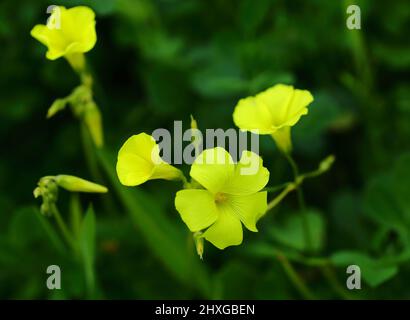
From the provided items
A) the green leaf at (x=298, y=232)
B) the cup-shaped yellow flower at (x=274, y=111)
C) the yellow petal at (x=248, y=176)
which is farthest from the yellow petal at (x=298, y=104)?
the green leaf at (x=298, y=232)

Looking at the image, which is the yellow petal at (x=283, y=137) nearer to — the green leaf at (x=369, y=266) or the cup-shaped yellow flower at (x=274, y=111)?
the cup-shaped yellow flower at (x=274, y=111)

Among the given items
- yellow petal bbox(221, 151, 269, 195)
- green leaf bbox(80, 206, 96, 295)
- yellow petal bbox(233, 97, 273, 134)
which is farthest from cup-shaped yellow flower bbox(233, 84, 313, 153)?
green leaf bbox(80, 206, 96, 295)

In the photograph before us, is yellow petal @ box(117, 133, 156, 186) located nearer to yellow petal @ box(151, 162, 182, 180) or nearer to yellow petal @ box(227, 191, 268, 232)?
yellow petal @ box(151, 162, 182, 180)

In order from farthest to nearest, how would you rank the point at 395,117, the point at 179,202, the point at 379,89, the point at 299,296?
the point at 379,89
the point at 395,117
the point at 299,296
the point at 179,202

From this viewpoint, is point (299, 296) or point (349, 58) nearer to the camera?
point (299, 296)

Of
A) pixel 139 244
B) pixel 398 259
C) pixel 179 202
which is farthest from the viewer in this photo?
pixel 139 244

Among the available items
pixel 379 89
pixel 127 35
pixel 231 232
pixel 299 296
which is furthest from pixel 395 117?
pixel 231 232
